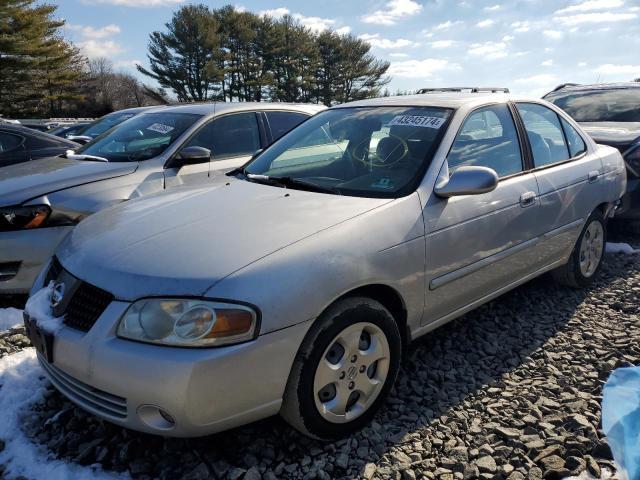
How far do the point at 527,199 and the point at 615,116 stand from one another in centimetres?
422

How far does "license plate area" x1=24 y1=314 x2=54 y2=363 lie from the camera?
87.6 inches

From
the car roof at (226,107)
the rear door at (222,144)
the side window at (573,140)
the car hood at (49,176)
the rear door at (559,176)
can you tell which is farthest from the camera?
the car roof at (226,107)

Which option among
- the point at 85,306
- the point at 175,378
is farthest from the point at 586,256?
the point at 85,306

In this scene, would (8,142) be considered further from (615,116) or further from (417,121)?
(615,116)

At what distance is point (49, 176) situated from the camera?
4215mm

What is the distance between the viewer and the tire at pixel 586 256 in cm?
413

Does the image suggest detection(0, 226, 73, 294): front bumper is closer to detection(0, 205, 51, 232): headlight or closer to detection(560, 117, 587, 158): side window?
detection(0, 205, 51, 232): headlight

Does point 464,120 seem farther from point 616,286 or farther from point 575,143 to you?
point 616,286

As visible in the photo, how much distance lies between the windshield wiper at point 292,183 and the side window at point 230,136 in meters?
1.65

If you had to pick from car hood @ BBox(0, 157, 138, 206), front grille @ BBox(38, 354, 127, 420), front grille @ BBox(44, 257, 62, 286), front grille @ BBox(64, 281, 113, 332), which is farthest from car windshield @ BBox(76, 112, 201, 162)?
front grille @ BBox(38, 354, 127, 420)

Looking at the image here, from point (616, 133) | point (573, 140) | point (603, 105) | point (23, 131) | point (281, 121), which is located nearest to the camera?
point (573, 140)

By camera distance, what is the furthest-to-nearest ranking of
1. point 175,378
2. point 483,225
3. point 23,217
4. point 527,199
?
point 23,217 < point 527,199 < point 483,225 < point 175,378

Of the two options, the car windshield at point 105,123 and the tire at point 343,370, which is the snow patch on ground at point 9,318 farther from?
the car windshield at point 105,123

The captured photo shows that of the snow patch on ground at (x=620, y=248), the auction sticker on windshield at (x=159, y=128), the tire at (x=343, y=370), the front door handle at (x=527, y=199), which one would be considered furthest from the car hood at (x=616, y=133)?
the auction sticker on windshield at (x=159, y=128)
